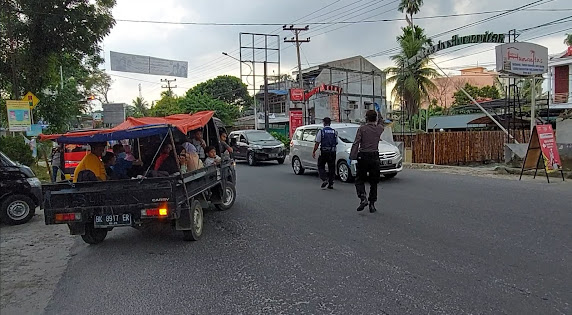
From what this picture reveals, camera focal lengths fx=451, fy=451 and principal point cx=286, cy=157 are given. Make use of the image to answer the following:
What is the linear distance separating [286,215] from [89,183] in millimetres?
3438

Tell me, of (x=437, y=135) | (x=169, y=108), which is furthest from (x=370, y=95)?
(x=437, y=135)

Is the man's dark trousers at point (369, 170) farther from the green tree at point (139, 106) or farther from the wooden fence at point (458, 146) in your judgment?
the green tree at point (139, 106)

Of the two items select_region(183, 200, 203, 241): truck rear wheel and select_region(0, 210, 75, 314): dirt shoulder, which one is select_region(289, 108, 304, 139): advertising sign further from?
select_region(183, 200, 203, 241): truck rear wheel

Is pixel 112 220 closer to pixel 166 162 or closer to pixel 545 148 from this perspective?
pixel 166 162

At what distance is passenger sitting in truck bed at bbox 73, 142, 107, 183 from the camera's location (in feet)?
22.3

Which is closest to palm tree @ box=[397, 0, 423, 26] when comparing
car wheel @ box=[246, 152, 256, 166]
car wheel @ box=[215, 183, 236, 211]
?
car wheel @ box=[246, 152, 256, 166]

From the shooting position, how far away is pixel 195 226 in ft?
21.8

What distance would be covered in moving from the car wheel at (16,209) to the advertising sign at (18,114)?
4595mm

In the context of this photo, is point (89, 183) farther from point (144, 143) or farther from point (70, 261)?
point (144, 143)

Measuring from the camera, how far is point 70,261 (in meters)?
6.14

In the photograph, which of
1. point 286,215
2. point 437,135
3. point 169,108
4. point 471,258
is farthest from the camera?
point 169,108

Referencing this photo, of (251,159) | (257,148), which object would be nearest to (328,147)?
(257,148)

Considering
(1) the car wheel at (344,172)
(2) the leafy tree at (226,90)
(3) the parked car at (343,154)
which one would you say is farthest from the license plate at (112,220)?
(2) the leafy tree at (226,90)

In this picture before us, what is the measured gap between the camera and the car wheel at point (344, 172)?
1229 cm
